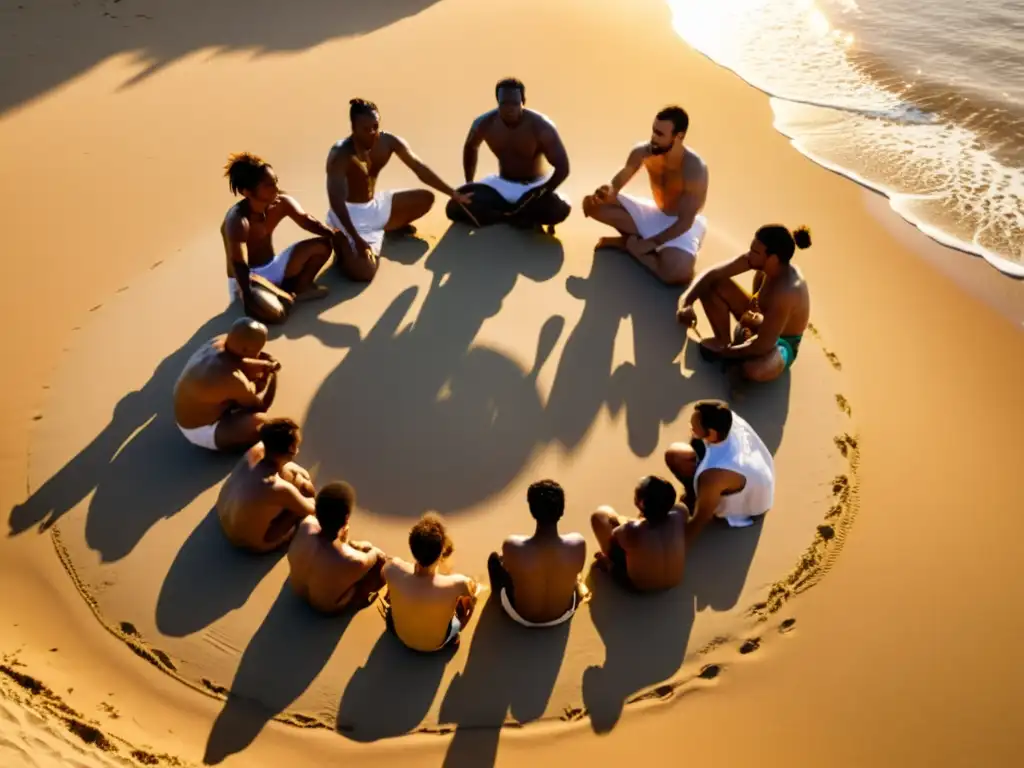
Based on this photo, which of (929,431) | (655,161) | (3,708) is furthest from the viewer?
(655,161)

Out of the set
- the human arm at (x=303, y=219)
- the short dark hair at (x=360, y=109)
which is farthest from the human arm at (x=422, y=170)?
the human arm at (x=303, y=219)

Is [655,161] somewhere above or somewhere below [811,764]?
above

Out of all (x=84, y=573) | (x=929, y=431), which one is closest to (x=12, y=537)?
(x=84, y=573)

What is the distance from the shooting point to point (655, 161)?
5988 mm

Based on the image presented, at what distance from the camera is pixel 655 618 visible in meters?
4.05

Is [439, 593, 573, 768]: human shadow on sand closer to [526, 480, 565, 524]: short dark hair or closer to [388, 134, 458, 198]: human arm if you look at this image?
A: [526, 480, 565, 524]: short dark hair

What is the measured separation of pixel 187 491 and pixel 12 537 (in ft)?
2.77

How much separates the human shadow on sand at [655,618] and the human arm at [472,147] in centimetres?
344

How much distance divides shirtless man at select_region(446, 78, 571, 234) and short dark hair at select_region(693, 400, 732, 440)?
8.84 feet

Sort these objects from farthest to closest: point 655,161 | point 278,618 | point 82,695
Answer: point 655,161, point 278,618, point 82,695

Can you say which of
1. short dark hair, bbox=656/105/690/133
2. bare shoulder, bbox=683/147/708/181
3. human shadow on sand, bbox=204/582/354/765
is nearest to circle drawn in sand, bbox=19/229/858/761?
human shadow on sand, bbox=204/582/354/765

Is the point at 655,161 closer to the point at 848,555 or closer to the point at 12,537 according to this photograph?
the point at 848,555

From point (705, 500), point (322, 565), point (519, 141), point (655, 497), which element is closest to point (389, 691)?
point (322, 565)

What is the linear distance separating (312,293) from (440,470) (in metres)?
1.78
